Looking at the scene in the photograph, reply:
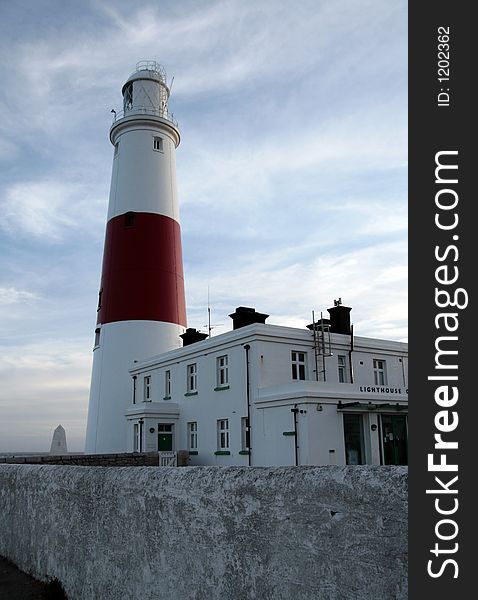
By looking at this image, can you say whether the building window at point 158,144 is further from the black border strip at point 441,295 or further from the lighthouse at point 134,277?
the black border strip at point 441,295

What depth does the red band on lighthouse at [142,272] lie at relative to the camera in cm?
2764

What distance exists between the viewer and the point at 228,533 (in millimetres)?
4773

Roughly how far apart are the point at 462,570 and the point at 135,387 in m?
27.2

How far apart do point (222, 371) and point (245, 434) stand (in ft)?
9.68

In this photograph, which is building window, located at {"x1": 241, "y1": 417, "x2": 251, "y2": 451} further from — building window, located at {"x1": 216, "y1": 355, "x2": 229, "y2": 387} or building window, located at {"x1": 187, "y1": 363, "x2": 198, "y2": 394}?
building window, located at {"x1": 187, "y1": 363, "x2": 198, "y2": 394}

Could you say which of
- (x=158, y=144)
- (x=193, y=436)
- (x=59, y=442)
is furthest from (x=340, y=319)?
(x=59, y=442)

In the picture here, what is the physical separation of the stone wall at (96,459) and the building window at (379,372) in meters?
10.2

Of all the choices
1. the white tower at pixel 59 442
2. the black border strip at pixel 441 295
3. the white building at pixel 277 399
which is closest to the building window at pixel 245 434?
the white building at pixel 277 399

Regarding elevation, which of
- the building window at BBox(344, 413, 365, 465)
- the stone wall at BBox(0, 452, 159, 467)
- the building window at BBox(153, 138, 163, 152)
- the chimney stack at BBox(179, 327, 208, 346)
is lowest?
the stone wall at BBox(0, 452, 159, 467)

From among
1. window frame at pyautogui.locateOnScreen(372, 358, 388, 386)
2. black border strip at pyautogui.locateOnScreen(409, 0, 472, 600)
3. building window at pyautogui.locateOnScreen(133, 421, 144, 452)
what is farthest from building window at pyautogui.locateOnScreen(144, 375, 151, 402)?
black border strip at pyautogui.locateOnScreen(409, 0, 472, 600)

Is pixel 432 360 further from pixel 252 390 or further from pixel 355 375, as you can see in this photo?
pixel 355 375

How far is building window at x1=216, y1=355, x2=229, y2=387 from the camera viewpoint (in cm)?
2323

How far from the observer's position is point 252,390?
852 inches

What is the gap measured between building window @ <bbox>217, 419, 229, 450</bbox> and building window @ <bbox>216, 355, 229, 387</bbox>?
1.53 meters
